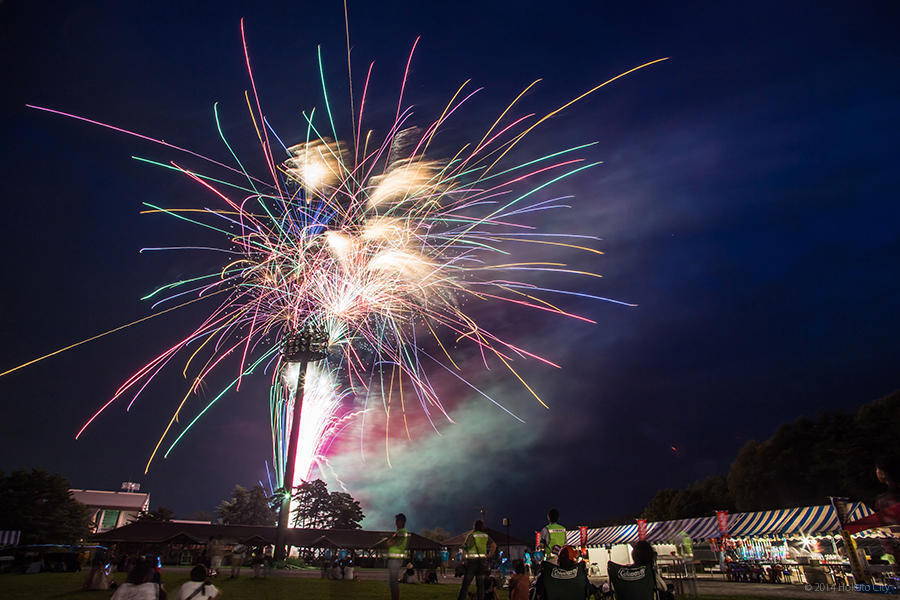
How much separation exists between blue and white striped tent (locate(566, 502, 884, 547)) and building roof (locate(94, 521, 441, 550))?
1753 centimetres

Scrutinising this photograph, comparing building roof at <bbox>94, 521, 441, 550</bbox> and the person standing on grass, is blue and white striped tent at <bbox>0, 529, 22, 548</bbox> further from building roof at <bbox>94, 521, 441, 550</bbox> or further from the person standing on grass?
the person standing on grass

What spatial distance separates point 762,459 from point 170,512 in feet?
331

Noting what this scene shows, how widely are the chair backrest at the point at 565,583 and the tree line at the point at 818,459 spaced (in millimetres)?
46356

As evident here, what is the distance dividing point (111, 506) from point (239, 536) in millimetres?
96027

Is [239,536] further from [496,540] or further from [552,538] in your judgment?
[552,538]

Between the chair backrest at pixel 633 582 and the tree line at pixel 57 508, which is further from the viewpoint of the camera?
the tree line at pixel 57 508

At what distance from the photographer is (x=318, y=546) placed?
43781 millimetres

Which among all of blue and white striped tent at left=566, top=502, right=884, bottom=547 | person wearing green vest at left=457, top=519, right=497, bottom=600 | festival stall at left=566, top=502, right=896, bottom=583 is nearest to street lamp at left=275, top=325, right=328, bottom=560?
blue and white striped tent at left=566, top=502, right=884, bottom=547

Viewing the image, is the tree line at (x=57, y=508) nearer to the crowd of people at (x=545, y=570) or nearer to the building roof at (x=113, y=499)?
the crowd of people at (x=545, y=570)

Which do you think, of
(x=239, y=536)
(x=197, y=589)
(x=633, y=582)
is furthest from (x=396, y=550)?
(x=239, y=536)

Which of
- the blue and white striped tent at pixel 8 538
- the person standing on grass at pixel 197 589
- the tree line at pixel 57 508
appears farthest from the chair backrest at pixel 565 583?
the blue and white striped tent at pixel 8 538

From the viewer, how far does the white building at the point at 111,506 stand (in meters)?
110

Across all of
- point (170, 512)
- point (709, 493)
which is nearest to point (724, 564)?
point (709, 493)

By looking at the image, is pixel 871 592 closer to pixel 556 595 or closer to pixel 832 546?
pixel 832 546
